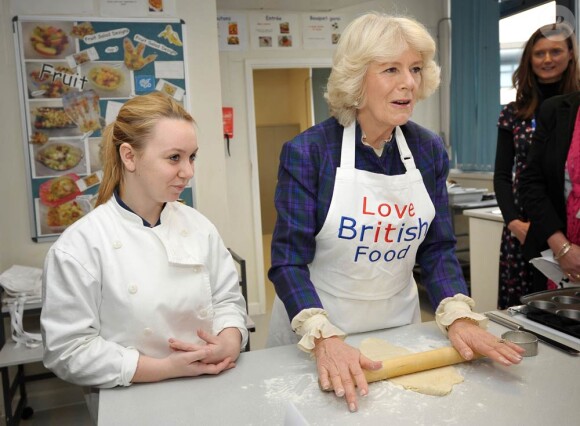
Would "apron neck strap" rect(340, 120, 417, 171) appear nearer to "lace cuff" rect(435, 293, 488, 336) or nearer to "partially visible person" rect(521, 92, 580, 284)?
"lace cuff" rect(435, 293, 488, 336)

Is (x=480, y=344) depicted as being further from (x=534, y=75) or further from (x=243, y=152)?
(x=243, y=152)

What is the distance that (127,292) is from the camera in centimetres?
107

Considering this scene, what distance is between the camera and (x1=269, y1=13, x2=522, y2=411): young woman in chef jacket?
1158 mm

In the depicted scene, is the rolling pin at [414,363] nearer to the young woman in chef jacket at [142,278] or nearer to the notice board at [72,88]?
the young woman in chef jacket at [142,278]

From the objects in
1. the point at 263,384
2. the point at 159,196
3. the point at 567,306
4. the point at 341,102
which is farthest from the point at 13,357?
the point at 567,306

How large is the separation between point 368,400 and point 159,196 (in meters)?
0.60

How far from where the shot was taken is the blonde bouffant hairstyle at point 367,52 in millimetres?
1152

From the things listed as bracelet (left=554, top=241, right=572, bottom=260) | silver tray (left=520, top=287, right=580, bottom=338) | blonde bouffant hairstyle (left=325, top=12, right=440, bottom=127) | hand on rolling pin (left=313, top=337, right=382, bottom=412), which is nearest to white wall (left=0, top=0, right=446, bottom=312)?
blonde bouffant hairstyle (left=325, top=12, right=440, bottom=127)

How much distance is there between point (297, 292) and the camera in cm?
114

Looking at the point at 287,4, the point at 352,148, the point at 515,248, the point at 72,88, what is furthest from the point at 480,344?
the point at 287,4

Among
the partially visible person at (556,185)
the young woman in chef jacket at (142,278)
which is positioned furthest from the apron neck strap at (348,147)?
the partially visible person at (556,185)

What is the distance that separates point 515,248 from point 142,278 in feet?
5.31

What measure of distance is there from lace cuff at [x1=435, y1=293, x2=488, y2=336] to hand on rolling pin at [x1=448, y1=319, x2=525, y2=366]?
15 mm

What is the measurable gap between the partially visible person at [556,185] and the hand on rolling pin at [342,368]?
902mm
